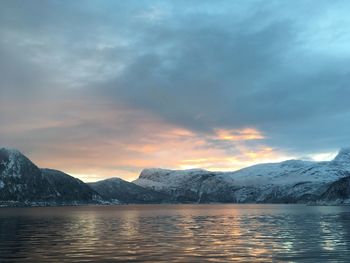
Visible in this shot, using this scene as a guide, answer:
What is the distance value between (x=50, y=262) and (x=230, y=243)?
103 feet

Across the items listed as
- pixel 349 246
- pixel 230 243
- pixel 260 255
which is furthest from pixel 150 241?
pixel 349 246

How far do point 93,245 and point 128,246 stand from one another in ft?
19.1

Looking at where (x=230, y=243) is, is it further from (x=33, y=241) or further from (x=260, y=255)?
(x=33, y=241)

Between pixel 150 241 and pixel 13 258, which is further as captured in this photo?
pixel 150 241

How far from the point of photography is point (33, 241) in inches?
3150

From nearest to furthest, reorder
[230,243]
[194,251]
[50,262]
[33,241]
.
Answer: [50,262] → [194,251] → [230,243] → [33,241]

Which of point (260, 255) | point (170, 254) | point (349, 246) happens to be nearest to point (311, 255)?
point (260, 255)

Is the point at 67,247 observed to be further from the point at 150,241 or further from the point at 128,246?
the point at 150,241

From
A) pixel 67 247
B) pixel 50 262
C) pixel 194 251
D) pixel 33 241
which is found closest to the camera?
pixel 50 262

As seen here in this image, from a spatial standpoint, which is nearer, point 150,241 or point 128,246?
point 128,246

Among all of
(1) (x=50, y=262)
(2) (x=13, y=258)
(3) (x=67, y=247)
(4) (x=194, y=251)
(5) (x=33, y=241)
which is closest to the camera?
(1) (x=50, y=262)

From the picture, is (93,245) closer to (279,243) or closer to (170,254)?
(170,254)

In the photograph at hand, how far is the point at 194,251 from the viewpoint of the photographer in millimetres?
64125

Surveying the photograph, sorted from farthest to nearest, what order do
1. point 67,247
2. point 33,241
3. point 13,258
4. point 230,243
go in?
point 33,241
point 230,243
point 67,247
point 13,258
